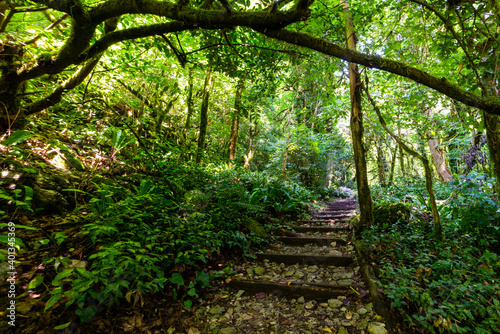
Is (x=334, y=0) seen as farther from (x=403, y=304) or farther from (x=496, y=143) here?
(x=403, y=304)

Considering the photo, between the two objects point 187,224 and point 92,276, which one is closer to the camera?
point 92,276

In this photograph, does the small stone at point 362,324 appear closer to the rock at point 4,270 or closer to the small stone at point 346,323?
the small stone at point 346,323

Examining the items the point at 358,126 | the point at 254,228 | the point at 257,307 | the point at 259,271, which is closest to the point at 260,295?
the point at 257,307

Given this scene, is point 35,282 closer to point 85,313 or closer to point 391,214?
point 85,313

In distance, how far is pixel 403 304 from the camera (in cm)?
224

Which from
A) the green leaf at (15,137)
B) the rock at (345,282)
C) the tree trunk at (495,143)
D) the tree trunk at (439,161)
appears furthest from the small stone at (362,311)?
the tree trunk at (439,161)

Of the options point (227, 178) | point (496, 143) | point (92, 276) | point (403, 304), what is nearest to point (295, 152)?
point (227, 178)

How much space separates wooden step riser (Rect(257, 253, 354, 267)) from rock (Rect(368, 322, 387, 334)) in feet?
4.72

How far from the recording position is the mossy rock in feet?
15.0

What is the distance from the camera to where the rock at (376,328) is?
7.07ft

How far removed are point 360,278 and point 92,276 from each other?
3.41m

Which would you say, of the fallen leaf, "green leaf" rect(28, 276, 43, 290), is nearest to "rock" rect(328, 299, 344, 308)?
the fallen leaf

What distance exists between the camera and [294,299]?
9.61ft

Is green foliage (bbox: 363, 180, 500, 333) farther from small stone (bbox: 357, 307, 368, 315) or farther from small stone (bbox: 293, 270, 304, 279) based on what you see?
small stone (bbox: 293, 270, 304, 279)
